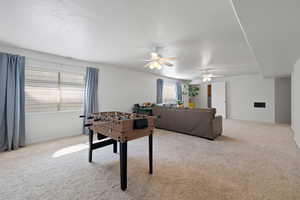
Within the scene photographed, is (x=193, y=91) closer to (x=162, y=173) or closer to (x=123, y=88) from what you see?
(x=123, y=88)

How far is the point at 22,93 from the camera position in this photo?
3129 mm

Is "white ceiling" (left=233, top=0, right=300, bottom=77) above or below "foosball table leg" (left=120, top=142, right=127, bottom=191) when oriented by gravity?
above

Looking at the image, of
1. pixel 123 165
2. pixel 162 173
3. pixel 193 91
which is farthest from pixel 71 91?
pixel 193 91

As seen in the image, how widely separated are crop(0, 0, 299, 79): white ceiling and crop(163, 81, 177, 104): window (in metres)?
4.51

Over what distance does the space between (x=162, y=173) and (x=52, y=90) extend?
376cm

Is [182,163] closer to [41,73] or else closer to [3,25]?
[3,25]

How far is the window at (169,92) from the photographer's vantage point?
7.79 m

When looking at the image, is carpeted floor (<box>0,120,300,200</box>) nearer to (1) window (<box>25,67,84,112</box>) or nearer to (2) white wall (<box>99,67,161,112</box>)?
(1) window (<box>25,67,84,112</box>)

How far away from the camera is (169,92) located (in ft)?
26.4

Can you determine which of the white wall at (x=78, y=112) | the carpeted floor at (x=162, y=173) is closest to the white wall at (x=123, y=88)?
the white wall at (x=78, y=112)

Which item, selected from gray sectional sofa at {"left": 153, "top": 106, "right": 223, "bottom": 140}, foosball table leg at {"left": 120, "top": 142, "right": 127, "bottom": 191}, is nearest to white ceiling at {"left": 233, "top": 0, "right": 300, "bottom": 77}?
gray sectional sofa at {"left": 153, "top": 106, "right": 223, "bottom": 140}

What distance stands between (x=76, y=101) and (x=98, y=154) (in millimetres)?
2245

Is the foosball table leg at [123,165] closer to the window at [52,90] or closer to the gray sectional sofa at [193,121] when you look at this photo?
the gray sectional sofa at [193,121]

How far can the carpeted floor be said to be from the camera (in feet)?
5.31
